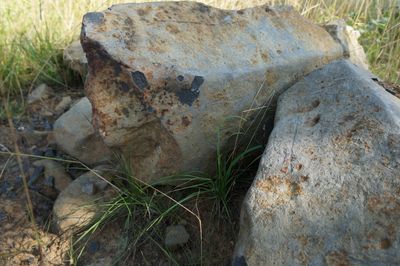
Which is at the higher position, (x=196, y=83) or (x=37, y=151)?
(x=196, y=83)

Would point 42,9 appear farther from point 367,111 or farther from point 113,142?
point 367,111

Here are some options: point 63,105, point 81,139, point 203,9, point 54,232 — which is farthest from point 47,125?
point 203,9

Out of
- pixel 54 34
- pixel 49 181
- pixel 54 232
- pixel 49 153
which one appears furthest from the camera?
pixel 54 34

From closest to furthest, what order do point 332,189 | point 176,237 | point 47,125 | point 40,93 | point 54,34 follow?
1. point 332,189
2. point 176,237
3. point 47,125
4. point 40,93
5. point 54,34

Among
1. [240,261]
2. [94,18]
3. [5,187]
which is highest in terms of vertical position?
[94,18]

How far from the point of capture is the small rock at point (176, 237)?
6.49 feet

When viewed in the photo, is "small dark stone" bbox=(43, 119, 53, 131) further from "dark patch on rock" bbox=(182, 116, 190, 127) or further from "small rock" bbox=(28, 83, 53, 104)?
"dark patch on rock" bbox=(182, 116, 190, 127)

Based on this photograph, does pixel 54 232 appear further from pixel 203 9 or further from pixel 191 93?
pixel 203 9

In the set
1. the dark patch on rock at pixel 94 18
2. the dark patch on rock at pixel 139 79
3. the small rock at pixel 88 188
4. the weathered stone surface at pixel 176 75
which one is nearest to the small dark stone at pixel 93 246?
the small rock at pixel 88 188

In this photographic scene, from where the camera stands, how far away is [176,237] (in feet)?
6.53

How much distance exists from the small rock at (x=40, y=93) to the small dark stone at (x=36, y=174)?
2.18ft

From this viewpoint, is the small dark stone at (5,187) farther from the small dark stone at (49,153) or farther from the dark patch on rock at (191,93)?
the dark patch on rock at (191,93)

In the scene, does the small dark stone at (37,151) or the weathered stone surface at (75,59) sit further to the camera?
the weathered stone surface at (75,59)

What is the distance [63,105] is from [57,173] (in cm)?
66
